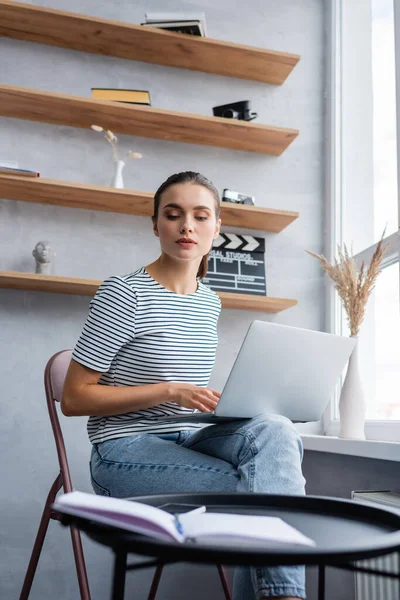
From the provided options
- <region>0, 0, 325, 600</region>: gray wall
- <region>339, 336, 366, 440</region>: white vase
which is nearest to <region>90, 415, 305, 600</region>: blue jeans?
<region>339, 336, 366, 440</region>: white vase

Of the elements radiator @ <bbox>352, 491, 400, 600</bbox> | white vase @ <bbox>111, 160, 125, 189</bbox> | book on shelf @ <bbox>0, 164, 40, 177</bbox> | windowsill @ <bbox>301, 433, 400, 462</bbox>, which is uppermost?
white vase @ <bbox>111, 160, 125, 189</bbox>

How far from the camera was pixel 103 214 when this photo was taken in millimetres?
2584

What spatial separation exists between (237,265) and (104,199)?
0.61 metres

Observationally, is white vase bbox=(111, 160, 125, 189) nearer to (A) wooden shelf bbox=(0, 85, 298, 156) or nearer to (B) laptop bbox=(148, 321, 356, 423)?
(A) wooden shelf bbox=(0, 85, 298, 156)

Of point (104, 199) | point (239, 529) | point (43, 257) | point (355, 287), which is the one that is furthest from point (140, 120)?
point (239, 529)

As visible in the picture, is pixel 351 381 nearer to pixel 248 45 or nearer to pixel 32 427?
pixel 32 427

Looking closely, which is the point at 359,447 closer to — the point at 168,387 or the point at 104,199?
the point at 168,387

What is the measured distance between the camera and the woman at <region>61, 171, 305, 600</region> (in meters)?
1.17

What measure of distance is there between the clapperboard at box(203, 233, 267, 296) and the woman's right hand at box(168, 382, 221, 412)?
1202 mm

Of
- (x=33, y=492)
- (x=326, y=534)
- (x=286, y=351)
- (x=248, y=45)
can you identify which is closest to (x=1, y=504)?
(x=33, y=492)

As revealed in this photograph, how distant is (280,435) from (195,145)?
1.85 m

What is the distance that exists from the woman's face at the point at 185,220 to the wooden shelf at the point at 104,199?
726mm

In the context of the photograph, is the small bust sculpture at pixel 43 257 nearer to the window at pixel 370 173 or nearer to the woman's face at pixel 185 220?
the woman's face at pixel 185 220

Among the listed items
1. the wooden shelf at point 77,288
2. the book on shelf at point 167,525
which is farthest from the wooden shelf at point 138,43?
the book on shelf at point 167,525
